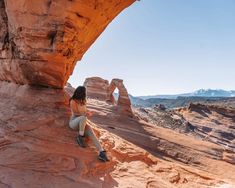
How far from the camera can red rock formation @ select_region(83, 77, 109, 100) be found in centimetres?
2570

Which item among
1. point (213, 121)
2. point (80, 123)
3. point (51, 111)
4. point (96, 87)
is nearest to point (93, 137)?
point (80, 123)

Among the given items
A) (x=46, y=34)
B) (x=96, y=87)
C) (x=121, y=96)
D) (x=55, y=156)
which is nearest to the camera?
(x=55, y=156)

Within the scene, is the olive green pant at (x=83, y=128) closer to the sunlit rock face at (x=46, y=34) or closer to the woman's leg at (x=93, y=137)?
the woman's leg at (x=93, y=137)

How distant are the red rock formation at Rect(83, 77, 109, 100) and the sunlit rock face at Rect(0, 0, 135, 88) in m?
18.0

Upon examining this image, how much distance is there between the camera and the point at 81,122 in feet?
18.9

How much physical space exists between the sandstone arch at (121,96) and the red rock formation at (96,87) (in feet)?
8.12

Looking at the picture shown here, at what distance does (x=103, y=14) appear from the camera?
7.28 meters

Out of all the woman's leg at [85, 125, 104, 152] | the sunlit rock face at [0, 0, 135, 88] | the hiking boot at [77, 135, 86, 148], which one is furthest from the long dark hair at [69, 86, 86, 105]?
the sunlit rock face at [0, 0, 135, 88]

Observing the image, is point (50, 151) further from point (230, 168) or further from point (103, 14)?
point (230, 168)

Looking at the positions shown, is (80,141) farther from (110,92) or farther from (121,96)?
(110,92)

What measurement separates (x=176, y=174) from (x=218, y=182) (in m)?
1.51

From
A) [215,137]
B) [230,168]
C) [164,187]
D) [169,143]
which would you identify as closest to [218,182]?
[164,187]

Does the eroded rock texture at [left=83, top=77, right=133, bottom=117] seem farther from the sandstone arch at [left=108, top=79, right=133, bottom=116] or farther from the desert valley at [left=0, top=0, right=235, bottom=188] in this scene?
the desert valley at [left=0, top=0, right=235, bottom=188]

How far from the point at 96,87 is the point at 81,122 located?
2062 cm
